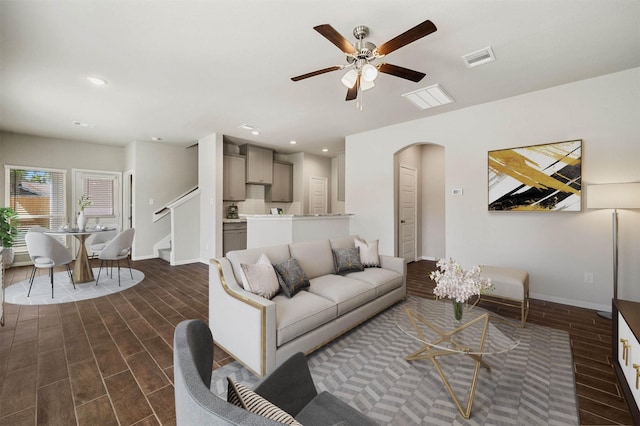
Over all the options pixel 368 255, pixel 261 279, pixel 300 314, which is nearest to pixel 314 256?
pixel 368 255

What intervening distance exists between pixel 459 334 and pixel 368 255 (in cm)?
165

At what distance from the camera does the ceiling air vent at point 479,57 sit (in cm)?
260

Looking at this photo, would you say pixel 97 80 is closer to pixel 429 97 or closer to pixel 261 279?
pixel 261 279

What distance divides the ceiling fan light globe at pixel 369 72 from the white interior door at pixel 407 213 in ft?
11.9

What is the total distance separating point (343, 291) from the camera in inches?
101

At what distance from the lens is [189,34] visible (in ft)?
7.70

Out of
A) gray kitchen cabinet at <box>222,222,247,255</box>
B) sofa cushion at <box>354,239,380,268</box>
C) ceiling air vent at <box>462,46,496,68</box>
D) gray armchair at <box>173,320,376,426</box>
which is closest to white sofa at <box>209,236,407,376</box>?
sofa cushion at <box>354,239,380,268</box>

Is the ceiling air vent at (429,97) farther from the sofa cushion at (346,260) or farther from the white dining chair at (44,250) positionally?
the white dining chair at (44,250)

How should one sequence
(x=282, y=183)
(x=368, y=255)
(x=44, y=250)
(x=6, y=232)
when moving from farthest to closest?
(x=282, y=183), (x=6, y=232), (x=44, y=250), (x=368, y=255)

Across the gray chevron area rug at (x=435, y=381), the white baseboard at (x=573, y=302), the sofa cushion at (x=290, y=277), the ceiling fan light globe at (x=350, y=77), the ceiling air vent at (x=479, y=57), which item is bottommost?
the gray chevron area rug at (x=435, y=381)

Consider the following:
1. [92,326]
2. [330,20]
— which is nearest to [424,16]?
[330,20]

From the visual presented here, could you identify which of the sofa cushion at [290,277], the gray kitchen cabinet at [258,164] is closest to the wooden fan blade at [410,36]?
the sofa cushion at [290,277]

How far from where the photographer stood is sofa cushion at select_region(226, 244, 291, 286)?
92.3 inches

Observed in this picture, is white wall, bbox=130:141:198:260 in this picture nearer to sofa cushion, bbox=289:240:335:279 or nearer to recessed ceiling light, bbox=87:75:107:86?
recessed ceiling light, bbox=87:75:107:86
